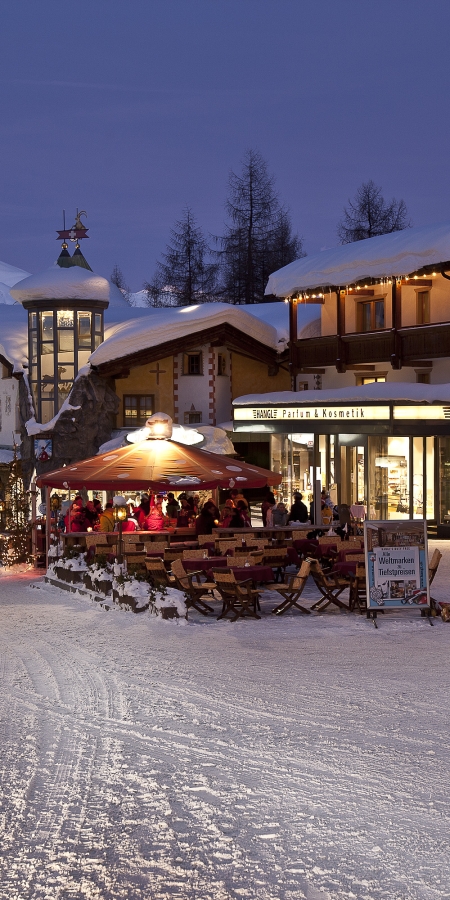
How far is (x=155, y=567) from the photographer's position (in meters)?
16.8

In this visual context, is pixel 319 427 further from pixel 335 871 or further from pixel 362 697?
pixel 335 871

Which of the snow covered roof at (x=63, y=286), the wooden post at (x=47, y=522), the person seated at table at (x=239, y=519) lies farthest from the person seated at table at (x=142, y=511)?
the snow covered roof at (x=63, y=286)

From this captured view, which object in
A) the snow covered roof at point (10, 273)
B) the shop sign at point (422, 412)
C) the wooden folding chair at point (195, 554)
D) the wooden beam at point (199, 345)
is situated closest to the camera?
the wooden folding chair at point (195, 554)

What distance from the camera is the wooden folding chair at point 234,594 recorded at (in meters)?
15.9

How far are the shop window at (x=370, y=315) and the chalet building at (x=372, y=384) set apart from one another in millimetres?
42

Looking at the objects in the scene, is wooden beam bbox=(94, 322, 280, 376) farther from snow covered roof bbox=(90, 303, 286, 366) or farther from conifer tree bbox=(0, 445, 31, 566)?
conifer tree bbox=(0, 445, 31, 566)

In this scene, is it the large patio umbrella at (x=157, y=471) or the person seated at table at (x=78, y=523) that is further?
the person seated at table at (x=78, y=523)

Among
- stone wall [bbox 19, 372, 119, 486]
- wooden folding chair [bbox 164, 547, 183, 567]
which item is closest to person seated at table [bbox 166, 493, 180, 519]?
wooden folding chair [bbox 164, 547, 183, 567]

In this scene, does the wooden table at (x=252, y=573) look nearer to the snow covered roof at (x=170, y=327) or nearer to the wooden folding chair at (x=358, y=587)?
the wooden folding chair at (x=358, y=587)

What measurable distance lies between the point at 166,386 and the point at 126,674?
2715 centimetres

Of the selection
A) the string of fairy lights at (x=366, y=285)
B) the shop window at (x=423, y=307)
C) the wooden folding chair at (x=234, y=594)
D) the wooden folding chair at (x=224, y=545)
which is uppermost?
the string of fairy lights at (x=366, y=285)

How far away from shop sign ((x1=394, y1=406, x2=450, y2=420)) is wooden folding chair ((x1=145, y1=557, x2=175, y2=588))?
1268 centimetres

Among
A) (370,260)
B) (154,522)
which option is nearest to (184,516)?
(154,522)

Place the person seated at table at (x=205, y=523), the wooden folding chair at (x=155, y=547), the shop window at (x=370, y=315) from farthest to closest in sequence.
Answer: the shop window at (x=370, y=315)
the person seated at table at (x=205, y=523)
the wooden folding chair at (x=155, y=547)
